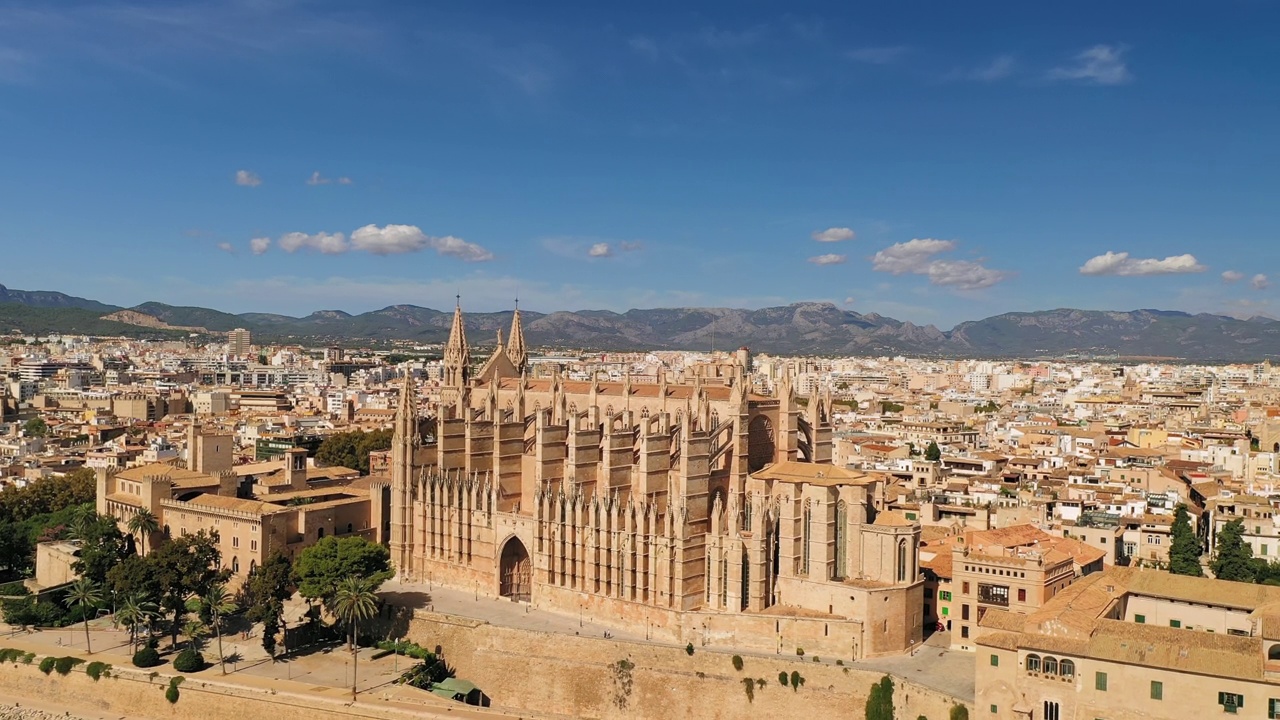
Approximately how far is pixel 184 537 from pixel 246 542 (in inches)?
111

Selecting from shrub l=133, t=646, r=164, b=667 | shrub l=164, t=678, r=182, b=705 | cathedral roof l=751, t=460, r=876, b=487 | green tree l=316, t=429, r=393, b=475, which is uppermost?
cathedral roof l=751, t=460, r=876, b=487

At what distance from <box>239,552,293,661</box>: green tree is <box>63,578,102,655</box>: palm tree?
21.9 feet

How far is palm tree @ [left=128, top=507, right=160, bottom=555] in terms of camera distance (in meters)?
51.0

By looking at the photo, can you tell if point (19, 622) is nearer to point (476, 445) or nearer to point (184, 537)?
point (184, 537)

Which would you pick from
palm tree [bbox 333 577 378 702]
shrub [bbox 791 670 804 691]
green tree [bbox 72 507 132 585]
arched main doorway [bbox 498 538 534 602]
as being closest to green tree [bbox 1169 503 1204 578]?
shrub [bbox 791 670 804 691]

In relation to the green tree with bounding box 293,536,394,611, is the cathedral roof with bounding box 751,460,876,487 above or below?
above

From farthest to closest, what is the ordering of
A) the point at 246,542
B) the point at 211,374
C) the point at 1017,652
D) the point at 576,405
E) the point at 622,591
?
the point at 211,374, the point at 576,405, the point at 246,542, the point at 622,591, the point at 1017,652

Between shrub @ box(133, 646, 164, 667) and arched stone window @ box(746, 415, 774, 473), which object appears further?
arched stone window @ box(746, 415, 774, 473)

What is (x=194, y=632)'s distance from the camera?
43781 mm

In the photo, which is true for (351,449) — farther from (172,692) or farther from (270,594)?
(172,692)

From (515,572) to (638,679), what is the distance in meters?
10.8

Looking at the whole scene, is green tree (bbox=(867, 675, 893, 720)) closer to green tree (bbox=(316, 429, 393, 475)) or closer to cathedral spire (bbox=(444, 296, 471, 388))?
cathedral spire (bbox=(444, 296, 471, 388))

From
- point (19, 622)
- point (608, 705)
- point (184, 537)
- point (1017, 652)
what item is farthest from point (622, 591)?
point (19, 622)

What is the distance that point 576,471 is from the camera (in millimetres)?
46406
